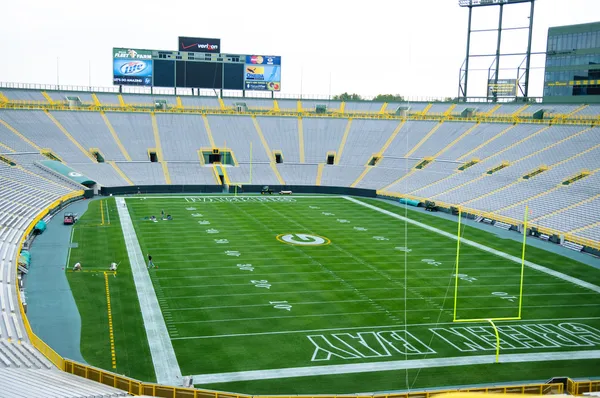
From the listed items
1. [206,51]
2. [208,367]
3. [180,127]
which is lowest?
[208,367]

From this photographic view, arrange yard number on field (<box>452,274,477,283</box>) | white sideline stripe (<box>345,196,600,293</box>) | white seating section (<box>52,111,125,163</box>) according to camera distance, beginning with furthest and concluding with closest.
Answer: white seating section (<box>52,111,125,163</box>)
yard number on field (<box>452,274,477,283</box>)
white sideline stripe (<box>345,196,600,293</box>)

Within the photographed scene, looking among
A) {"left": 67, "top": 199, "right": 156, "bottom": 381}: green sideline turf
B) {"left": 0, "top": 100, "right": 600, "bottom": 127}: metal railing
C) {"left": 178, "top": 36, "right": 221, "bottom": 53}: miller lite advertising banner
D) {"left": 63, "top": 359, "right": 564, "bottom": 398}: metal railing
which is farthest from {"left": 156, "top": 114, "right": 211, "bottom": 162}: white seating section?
{"left": 63, "top": 359, "right": 564, "bottom": 398}: metal railing

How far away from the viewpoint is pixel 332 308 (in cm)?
2170

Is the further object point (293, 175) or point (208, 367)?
point (293, 175)

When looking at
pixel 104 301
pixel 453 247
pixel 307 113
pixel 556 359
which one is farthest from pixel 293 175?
pixel 556 359

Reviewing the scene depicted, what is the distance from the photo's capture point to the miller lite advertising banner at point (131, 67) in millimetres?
63375

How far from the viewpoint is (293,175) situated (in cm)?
5797

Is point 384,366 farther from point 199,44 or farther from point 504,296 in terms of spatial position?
point 199,44

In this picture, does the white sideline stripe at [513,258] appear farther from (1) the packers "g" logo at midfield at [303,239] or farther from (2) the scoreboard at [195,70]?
(2) the scoreboard at [195,70]

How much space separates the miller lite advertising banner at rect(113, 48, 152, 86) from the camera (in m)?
63.4

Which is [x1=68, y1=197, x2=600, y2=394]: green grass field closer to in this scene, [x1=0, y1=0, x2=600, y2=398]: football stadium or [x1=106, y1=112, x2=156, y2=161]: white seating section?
[x1=0, y1=0, x2=600, y2=398]: football stadium

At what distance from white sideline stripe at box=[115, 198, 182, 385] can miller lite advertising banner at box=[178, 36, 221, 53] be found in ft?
128

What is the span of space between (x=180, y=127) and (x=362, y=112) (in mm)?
21124

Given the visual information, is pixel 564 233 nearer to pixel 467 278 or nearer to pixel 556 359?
pixel 467 278
